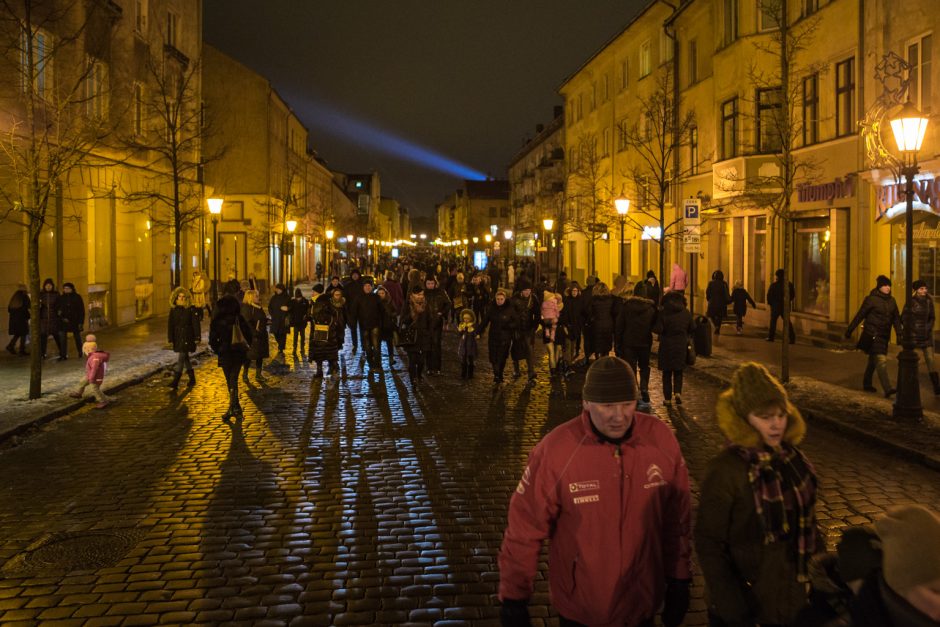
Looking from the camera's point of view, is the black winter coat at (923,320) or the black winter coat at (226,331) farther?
the black winter coat at (923,320)

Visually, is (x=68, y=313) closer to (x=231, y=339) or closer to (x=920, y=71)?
(x=231, y=339)

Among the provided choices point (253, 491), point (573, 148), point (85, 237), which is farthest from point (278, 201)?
point (253, 491)

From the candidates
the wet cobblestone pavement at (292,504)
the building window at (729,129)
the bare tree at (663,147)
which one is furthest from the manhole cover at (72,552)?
the building window at (729,129)

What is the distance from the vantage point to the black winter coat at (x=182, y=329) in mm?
14414

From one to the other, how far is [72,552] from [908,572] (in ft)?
18.7

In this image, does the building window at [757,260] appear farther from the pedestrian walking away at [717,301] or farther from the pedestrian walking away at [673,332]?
the pedestrian walking away at [673,332]

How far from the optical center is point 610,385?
11.1 feet

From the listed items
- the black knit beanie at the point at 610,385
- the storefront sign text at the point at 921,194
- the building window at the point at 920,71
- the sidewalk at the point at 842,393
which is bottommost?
the sidewalk at the point at 842,393

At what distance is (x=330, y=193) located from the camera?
7950cm

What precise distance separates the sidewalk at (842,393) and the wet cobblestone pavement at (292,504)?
367 mm

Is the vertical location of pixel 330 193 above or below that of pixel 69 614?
above

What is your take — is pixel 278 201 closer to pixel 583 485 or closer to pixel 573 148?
pixel 573 148

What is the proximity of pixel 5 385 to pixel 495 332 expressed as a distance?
316 inches

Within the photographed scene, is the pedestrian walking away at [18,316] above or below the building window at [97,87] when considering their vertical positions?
below
